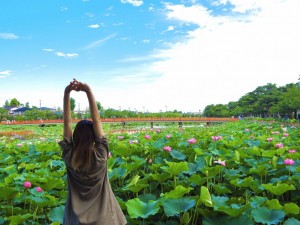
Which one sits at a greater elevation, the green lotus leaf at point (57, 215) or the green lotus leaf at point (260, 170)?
the green lotus leaf at point (260, 170)

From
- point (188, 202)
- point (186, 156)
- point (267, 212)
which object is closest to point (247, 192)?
point (267, 212)

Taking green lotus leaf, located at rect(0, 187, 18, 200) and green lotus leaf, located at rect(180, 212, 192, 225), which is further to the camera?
green lotus leaf, located at rect(0, 187, 18, 200)

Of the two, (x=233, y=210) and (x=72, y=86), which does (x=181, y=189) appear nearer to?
(x=233, y=210)

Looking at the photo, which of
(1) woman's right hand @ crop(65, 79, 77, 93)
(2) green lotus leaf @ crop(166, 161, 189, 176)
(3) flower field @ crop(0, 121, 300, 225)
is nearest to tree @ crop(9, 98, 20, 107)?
(3) flower field @ crop(0, 121, 300, 225)

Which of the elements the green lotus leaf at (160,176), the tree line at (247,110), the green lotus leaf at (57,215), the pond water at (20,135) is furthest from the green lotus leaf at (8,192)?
the tree line at (247,110)

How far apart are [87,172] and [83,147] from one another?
137 mm

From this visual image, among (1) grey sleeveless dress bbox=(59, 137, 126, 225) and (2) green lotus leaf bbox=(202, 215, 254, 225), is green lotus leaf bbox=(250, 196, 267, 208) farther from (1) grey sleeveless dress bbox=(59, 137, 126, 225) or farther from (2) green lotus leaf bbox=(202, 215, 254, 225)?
(1) grey sleeveless dress bbox=(59, 137, 126, 225)

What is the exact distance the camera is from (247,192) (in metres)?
2.72

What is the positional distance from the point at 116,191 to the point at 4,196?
3.09 feet

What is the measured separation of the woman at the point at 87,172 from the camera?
1.84 m

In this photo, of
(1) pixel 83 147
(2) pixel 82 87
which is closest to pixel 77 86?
(2) pixel 82 87

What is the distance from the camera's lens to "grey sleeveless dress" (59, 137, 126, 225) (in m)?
1.86

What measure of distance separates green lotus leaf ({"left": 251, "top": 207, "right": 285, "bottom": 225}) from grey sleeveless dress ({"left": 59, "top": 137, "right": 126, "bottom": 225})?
0.88 m

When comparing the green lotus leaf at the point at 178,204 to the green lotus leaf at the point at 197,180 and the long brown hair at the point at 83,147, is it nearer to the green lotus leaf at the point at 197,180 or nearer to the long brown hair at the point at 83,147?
the green lotus leaf at the point at 197,180
